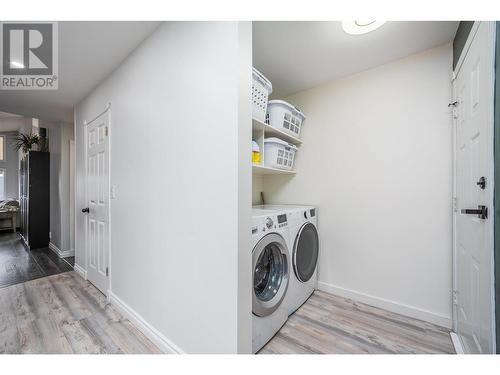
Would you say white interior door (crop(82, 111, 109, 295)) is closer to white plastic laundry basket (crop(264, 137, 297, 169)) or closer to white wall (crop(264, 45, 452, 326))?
white plastic laundry basket (crop(264, 137, 297, 169))

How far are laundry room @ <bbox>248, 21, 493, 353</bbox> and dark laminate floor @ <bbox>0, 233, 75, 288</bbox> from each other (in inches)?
121

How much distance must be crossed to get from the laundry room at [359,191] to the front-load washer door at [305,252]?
18 mm

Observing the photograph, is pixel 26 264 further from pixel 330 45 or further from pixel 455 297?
pixel 455 297

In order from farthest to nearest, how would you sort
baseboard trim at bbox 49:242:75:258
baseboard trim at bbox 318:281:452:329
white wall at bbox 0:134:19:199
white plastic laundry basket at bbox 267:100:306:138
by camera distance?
1. white wall at bbox 0:134:19:199
2. baseboard trim at bbox 49:242:75:258
3. white plastic laundry basket at bbox 267:100:306:138
4. baseboard trim at bbox 318:281:452:329

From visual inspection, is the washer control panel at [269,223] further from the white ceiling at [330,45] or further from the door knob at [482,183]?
the white ceiling at [330,45]

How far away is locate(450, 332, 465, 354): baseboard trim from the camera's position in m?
1.44

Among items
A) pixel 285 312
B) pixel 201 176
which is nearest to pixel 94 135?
pixel 201 176

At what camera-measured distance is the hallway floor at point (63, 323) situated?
1518 mm

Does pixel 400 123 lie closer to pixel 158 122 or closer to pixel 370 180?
pixel 370 180

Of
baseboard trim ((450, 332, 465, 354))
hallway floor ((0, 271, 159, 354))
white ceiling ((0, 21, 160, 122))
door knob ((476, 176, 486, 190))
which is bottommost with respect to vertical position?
hallway floor ((0, 271, 159, 354))

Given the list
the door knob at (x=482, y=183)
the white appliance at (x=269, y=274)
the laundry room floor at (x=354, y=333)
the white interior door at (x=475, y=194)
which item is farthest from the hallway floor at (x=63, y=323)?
the door knob at (x=482, y=183)

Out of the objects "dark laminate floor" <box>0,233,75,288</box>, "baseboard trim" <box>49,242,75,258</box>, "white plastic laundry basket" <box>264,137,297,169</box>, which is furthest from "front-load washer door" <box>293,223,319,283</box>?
"baseboard trim" <box>49,242,75,258</box>

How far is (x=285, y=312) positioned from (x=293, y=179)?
144 cm

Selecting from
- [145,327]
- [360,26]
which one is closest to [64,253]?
[145,327]
